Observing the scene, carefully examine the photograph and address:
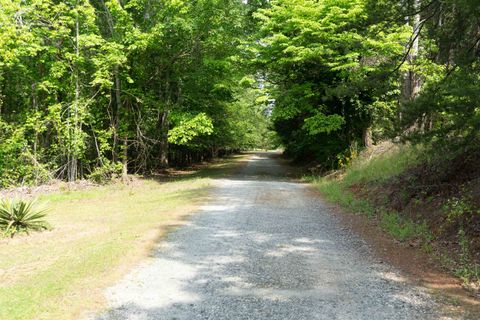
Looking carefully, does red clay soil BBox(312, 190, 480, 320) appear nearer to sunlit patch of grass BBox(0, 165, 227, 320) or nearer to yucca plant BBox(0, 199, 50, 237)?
sunlit patch of grass BBox(0, 165, 227, 320)

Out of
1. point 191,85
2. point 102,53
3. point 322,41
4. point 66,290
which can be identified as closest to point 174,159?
point 191,85

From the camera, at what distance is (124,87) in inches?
845

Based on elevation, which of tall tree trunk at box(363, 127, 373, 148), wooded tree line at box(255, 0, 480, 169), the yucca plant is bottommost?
the yucca plant

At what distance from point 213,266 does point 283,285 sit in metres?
1.32

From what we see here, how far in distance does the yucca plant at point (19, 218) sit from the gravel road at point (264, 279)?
3.68 metres

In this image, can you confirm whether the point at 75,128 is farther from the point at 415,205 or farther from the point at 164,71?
the point at 415,205

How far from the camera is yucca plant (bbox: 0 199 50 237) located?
955 centimetres

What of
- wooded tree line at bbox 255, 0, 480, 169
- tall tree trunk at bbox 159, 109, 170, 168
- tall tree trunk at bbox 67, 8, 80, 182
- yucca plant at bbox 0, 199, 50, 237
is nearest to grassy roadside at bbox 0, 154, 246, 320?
yucca plant at bbox 0, 199, 50, 237

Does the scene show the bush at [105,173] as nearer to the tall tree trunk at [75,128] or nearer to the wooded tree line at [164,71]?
the wooded tree line at [164,71]

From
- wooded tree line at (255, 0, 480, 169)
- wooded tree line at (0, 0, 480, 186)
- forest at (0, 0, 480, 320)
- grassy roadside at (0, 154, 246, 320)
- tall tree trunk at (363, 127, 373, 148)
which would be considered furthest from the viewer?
tall tree trunk at (363, 127, 373, 148)

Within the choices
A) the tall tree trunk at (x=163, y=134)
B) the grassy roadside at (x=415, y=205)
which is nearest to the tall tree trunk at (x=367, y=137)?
the grassy roadside at (x=415, y=205)

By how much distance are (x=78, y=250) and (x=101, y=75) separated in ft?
39.7

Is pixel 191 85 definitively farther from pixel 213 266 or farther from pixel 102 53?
pixel 213 266

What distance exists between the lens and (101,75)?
18.1m
